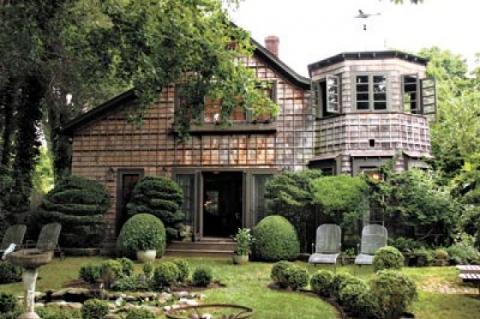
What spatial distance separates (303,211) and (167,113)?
5.47 meters

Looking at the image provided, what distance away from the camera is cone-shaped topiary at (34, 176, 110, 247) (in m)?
14.1

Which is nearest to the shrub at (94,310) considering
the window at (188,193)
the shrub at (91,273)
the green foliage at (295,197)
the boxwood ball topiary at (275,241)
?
the shrub at (91,273)

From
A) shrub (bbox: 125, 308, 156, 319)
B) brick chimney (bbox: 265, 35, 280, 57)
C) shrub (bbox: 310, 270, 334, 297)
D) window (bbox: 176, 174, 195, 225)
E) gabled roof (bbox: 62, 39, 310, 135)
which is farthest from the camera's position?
brick chimney (bbox: 265, 35, 280, 57)

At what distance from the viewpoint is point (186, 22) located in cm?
895

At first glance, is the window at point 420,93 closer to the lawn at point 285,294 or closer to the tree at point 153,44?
the lawn at point 285,294

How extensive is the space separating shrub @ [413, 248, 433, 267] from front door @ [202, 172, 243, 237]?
8698 mm

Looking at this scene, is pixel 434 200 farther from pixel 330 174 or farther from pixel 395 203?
pixel 330 174

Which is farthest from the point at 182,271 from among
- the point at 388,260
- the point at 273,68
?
the point at 273,68

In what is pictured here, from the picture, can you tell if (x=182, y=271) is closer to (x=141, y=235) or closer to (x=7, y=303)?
(x=7, y=303)

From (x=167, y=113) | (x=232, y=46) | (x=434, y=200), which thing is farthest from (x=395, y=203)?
(x=167, y=113)

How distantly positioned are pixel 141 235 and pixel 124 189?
3253mm

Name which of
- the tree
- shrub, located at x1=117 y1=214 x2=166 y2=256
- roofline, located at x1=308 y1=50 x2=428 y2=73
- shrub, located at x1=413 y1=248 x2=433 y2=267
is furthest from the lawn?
roofline, located at x1=308 y1=50 x2=428 y2=73

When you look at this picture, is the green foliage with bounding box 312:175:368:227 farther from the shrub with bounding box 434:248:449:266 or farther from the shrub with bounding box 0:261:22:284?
the shrub with bounding box 0:261:22:284

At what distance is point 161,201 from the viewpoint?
14141mm
